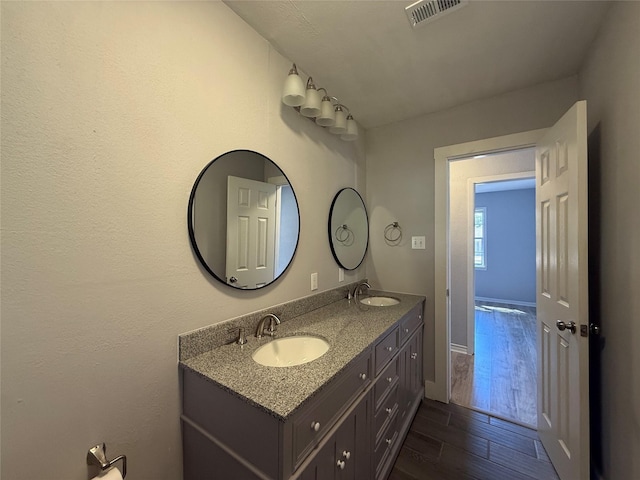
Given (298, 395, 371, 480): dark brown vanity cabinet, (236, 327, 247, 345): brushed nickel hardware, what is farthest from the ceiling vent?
(298, 395, 371, 480): dark brown vanity cabinet

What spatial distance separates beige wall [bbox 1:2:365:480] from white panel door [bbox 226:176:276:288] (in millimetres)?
123

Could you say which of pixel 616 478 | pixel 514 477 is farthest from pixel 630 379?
pixel 514 477

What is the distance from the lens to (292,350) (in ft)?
4.22

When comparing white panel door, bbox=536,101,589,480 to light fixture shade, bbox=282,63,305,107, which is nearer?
white panel door, bbox=536,101,589,480

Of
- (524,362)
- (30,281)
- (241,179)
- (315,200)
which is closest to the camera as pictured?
(30,281)

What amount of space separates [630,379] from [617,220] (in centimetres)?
68

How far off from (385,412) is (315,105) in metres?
1.81

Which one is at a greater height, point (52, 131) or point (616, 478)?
point (52, 131)

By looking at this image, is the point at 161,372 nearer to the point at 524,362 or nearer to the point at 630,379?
the point at 630,379

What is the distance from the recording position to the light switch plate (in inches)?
85.4

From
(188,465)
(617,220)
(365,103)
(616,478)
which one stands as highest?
(365,103)

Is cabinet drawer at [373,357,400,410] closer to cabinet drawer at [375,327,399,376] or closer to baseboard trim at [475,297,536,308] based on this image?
cabinet drawer at [375,327,399,376]

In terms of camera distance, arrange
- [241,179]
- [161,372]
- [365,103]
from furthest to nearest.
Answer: [365,103], [241,179], [161,372]

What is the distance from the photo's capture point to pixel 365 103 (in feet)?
6.61
